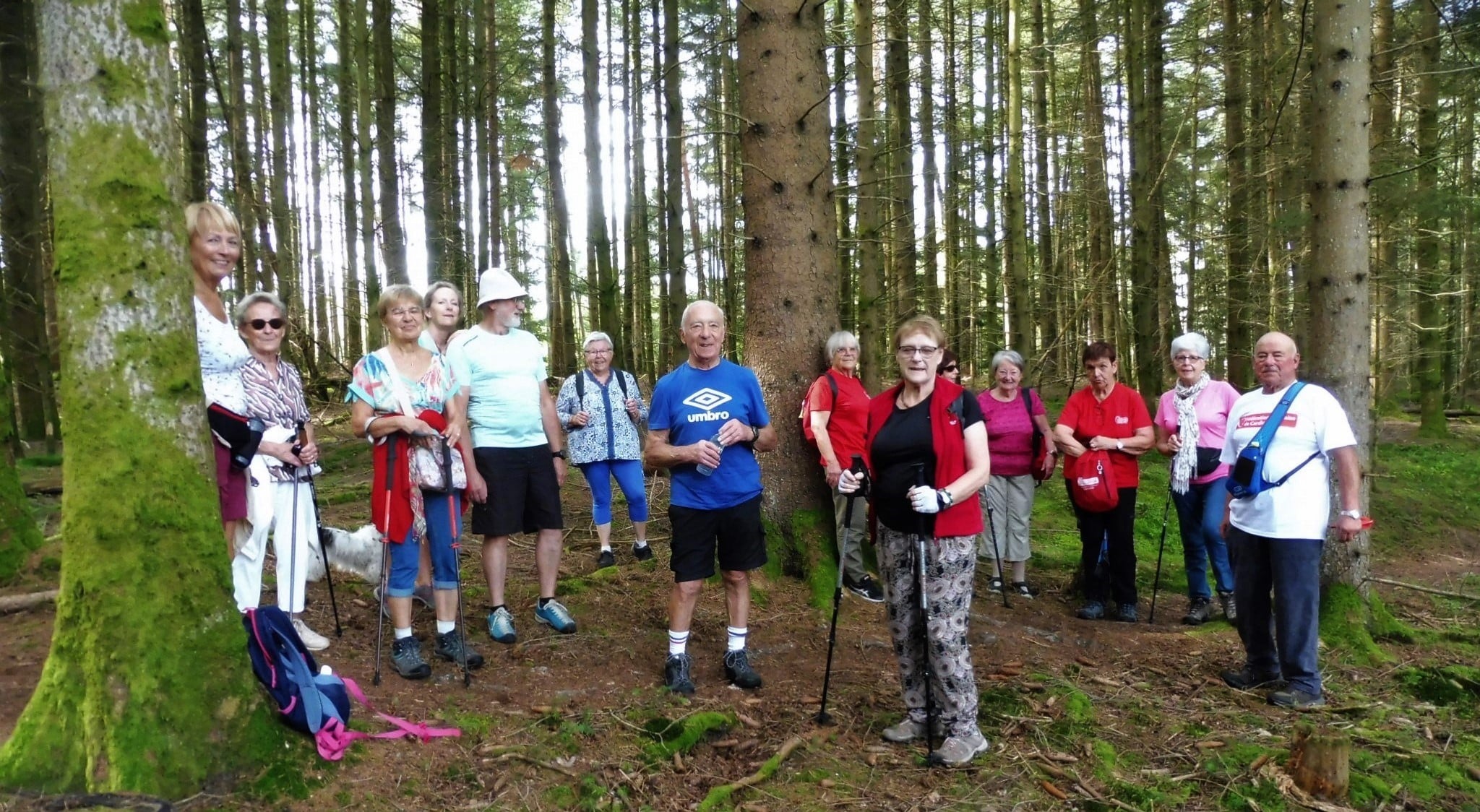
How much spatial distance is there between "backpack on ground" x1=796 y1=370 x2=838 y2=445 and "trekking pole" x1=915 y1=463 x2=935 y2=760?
178cm

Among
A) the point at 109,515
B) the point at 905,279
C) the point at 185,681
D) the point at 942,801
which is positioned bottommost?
the point at 942,801

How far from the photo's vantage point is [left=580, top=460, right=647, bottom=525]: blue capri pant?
688 centimetres

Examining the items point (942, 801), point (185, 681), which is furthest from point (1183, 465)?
point (185, 681)

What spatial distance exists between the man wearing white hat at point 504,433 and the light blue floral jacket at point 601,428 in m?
1.68

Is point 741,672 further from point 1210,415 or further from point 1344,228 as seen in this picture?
point 1344,228

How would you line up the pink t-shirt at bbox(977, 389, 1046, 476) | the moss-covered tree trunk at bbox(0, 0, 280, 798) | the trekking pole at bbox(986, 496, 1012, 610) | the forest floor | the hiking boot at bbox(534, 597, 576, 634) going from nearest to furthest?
1. the moss-covered tree trunk at bbox(0, 0, 280, 798)
2. the forest floor
3. the hiking boot at bbox(534, 597, 576, 634)
4. the trekking pole at bbox(986, 496, 1012, 610)
5. the pink t-shirt at bbox(977, 389, 1046, 476)

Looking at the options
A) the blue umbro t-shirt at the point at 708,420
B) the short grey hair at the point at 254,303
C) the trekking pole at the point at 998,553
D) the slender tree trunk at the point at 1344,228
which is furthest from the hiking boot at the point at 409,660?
the slender tree trunk at the point at 1344,228

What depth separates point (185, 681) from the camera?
283 cm

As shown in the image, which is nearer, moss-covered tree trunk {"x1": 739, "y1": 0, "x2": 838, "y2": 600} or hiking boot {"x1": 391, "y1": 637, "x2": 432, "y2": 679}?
hiking boot {"x1": 391, "y1": 637, "x2": 432, "y2": 679}

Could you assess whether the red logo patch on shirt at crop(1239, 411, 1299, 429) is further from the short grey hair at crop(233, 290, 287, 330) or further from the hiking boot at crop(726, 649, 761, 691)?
the short grey hair at crop(233, 290, 287, 330)

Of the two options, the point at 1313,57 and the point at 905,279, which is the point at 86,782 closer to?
the point at 1313,57

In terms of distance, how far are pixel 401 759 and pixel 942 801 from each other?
7.25ft

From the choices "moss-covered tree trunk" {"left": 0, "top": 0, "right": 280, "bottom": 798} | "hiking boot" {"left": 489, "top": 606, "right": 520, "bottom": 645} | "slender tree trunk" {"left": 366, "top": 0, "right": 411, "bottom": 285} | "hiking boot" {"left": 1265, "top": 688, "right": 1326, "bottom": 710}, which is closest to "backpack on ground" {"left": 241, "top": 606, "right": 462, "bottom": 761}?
"moss-covered tree trunk" {"left": 0, "top": 0, "right": 280, "bottom": 798}

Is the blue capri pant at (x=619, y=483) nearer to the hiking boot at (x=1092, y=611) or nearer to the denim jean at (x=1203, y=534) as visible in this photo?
the hiking boot at (x=1092, y=611)
